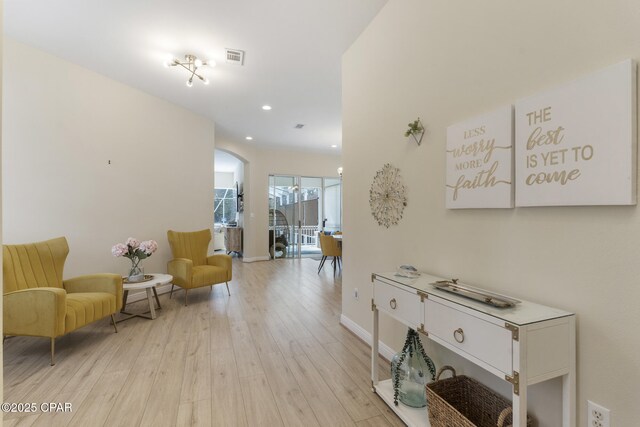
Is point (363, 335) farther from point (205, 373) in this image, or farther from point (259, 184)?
point (259, 184)

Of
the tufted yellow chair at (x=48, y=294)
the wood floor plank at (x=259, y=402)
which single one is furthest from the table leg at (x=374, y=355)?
the tufted yellow chair at (x=48, y=294)

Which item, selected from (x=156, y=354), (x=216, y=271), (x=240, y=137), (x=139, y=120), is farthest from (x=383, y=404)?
(x=240, y=137)

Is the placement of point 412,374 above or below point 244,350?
above

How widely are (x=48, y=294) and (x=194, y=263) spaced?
2113 millimetres

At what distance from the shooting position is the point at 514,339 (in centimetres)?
108

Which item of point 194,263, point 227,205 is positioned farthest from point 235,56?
point 227,205

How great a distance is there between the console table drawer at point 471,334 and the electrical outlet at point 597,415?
421 millimetres

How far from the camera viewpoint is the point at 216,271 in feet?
13.7

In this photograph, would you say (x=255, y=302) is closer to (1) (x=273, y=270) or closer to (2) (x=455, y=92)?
(1) (x=273, y=270)

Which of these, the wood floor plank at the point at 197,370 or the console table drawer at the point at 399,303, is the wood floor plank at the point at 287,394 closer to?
the wood floor plank at the point at 197,370

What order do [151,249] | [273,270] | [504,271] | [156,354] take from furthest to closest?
[273,270], [151,249], [156,354], [504,271]

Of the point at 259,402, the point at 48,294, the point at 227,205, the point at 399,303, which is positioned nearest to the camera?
the point at 399,303

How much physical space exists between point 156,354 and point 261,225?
511 cm

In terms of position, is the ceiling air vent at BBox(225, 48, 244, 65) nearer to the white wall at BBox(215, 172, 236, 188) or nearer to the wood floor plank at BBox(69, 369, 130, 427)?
the wood floor plank at BBox(69, 369, 130, 427)
